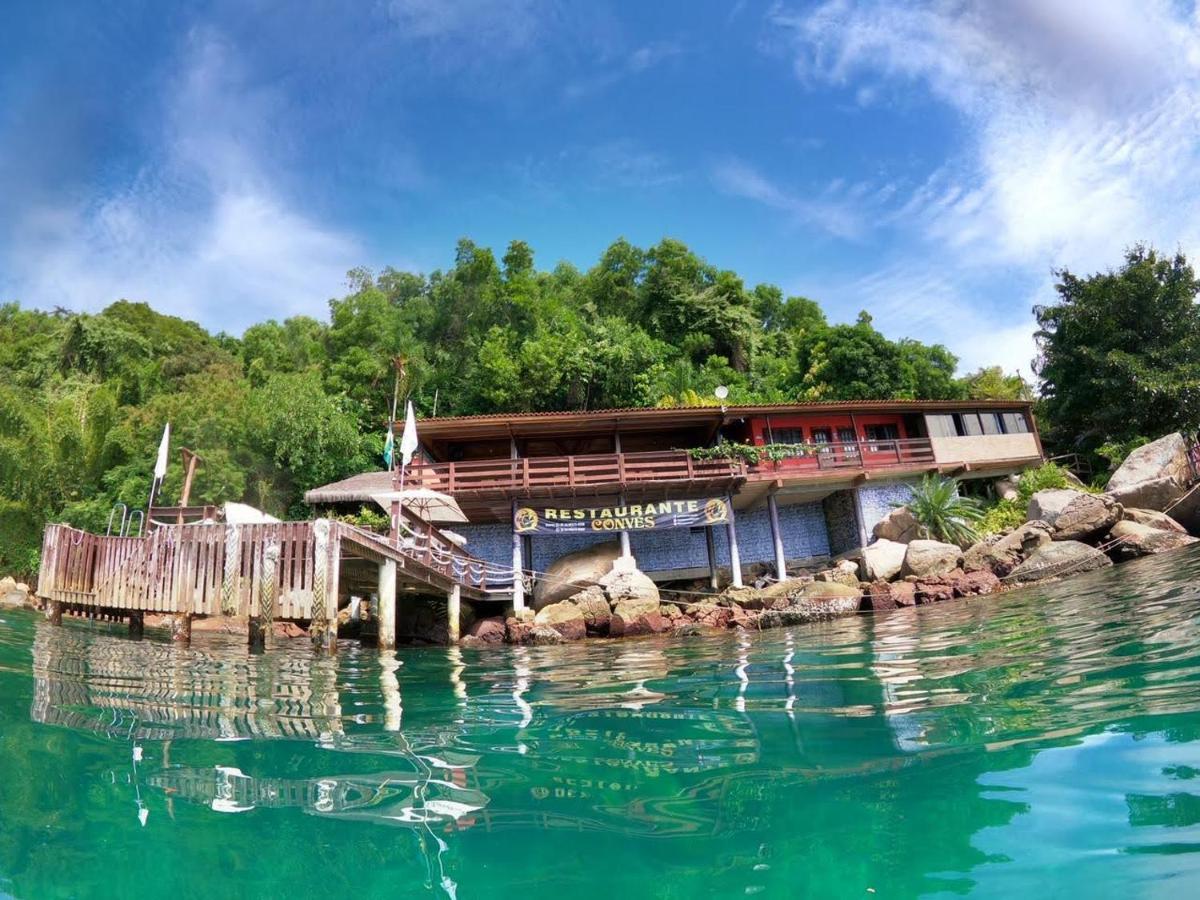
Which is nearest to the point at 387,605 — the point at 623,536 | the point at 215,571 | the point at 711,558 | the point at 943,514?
the point at 215,571

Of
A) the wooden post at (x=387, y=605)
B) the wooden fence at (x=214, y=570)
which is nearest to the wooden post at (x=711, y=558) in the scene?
the wooden post at (x=387, y=605)

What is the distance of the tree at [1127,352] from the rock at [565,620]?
21.8 metres

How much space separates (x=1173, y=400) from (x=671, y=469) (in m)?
18.2

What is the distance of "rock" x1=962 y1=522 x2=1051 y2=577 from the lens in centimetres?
1596

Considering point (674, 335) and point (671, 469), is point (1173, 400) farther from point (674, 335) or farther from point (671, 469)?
point (674, 335)

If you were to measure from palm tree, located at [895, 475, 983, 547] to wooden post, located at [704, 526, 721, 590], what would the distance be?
6.32 m

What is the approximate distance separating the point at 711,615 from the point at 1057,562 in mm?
7906

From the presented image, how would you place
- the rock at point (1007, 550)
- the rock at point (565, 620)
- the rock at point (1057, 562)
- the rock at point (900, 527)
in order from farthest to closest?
the rock at point (900, 527)
the rock at point (1007, 550)
the rock at point (565, 620)
the rock at point (1057, 562)

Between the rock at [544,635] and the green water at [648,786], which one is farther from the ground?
the rock at [544,635]

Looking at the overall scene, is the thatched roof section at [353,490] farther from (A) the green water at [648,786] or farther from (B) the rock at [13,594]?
(A) the green water at [648,786]

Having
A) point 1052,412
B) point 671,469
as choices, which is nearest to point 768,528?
point 671,469

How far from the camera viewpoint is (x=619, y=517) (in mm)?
19641

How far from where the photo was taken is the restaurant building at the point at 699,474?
65.5ft

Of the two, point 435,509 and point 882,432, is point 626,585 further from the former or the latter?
point 882,432
